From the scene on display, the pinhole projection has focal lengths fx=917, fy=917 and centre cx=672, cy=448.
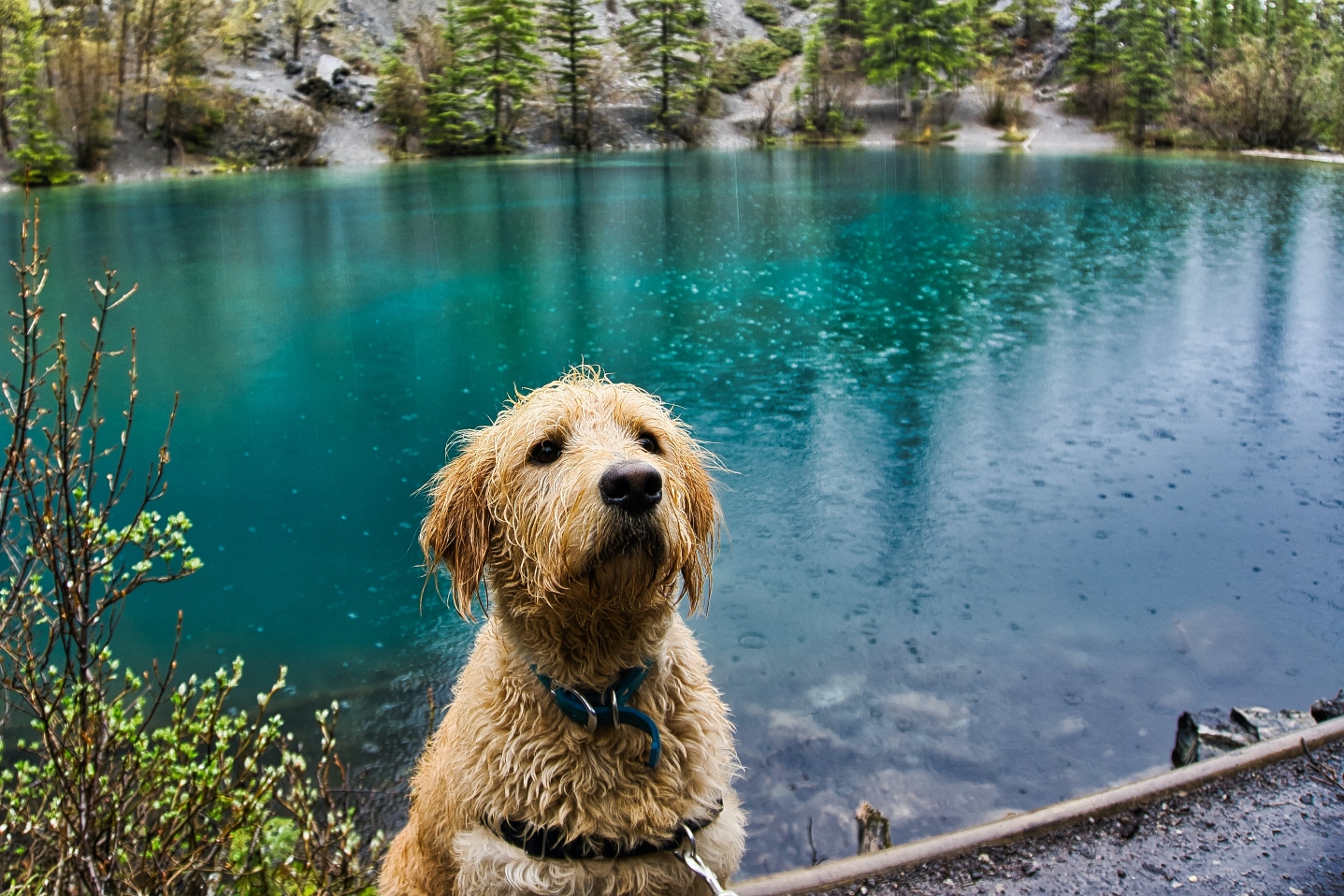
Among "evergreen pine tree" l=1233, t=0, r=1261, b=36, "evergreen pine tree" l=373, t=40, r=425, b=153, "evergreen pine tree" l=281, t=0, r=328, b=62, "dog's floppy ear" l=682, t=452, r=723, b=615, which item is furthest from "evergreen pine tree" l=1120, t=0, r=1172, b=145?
"dog's floppy ear" l=682, t=452, r=723, b=615

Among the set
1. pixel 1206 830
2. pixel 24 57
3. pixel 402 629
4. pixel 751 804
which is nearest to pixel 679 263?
pixel 402 629

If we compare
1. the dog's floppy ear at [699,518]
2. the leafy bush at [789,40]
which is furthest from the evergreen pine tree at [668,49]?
the dog's floppy ear at [699,518]

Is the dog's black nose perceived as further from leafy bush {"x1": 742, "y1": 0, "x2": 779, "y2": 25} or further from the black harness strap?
leafy bush {"x1": 742, "y1": 0, "x2": 779, "y2": 25}

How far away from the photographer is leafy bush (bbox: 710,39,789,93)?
6150 centimetres

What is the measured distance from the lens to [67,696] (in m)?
2.99

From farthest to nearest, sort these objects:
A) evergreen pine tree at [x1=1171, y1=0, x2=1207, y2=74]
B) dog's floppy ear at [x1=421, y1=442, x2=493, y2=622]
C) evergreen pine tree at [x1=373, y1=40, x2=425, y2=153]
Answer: evergreen pine tree at [x1=1171, y1=0, x2=1207, y2=74]
evergreen pine tree at [x1=373, y1=40, x2=425, y2=153]
dog's floppy ear at [x1=421, y1=442, x2=493, y2=622]

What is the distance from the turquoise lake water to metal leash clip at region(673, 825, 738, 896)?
9.77ft

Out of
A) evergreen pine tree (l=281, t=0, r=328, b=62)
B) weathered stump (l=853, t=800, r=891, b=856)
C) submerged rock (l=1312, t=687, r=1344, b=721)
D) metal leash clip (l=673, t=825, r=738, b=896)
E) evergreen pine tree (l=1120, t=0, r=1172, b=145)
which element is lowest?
weathered stump (l=853, t=800, r=891, b=856)

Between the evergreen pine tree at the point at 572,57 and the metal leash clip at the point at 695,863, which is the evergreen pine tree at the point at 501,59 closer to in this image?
the evergreen pine tree at the point at 572,57

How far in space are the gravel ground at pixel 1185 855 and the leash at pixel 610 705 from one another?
1.60m

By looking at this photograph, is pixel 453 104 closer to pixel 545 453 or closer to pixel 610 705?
pixel 545 453

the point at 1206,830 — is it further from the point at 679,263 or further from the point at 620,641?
the point at 679,263

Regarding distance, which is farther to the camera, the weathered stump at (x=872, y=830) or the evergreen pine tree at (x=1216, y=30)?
the evergreen pine tree at (x=1216, y=30)

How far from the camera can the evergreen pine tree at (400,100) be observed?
49531 millimetres
